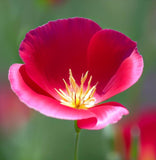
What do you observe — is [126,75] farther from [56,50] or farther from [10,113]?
[10,113]

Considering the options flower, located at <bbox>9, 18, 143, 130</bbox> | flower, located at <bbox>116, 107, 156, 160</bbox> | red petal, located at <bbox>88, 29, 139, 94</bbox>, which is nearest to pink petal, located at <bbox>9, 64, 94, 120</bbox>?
flower, located at <bbox>9, 18, 143, 130</bbox>

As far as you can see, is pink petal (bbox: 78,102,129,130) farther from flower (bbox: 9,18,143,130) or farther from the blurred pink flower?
the blurred pink flower

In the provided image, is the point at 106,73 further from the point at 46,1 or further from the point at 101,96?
the point at 46,1

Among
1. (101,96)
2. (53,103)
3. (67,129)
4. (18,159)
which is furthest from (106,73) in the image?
(67,129)

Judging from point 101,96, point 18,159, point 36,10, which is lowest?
point 18,159
